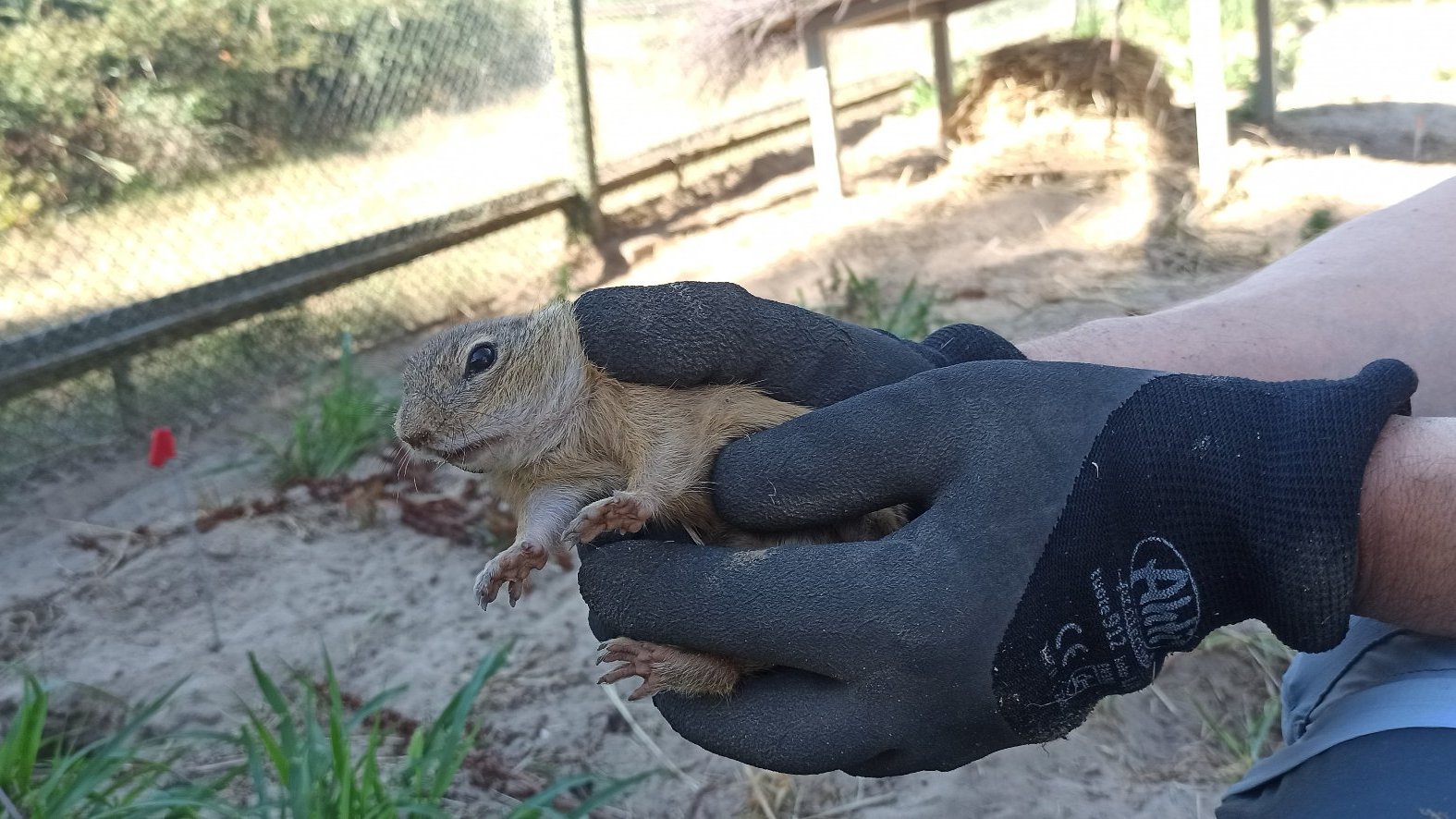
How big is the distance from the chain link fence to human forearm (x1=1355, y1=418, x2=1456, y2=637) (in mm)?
4857

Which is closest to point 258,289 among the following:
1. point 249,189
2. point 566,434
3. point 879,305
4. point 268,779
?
point 249,189

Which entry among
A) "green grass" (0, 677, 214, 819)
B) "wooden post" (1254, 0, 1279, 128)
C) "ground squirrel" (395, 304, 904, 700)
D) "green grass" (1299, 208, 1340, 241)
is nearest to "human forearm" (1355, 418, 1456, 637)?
"ground squirrel" (395, 304, 904, 700)

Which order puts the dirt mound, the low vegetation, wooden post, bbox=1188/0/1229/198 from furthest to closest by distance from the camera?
the dirt mound
wooden post, bbox=1188/0/1229/198
the low vegetation

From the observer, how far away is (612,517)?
1.64 metres

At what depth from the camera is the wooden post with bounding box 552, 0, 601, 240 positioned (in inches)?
282

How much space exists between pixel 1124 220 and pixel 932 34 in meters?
2.95

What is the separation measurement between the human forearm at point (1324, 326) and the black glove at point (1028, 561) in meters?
0.51

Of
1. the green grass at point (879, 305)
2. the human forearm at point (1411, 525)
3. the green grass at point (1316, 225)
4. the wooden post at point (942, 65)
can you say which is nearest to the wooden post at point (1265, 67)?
the wooden post at point (942, 65)

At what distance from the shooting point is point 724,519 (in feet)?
5.67

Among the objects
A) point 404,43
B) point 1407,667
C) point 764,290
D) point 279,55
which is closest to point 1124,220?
point 764,290

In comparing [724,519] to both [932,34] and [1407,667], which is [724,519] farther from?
[932,34]

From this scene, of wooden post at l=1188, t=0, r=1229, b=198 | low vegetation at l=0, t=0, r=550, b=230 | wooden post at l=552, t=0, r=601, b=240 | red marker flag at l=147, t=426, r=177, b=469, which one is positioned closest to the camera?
red marker flag at l=147, t=426, r=177, b=469

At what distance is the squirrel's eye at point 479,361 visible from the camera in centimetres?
200

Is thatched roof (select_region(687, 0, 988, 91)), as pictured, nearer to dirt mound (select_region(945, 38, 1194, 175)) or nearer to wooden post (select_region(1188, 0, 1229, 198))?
dirt mound (select_region(945, 38, 1194, 175))
